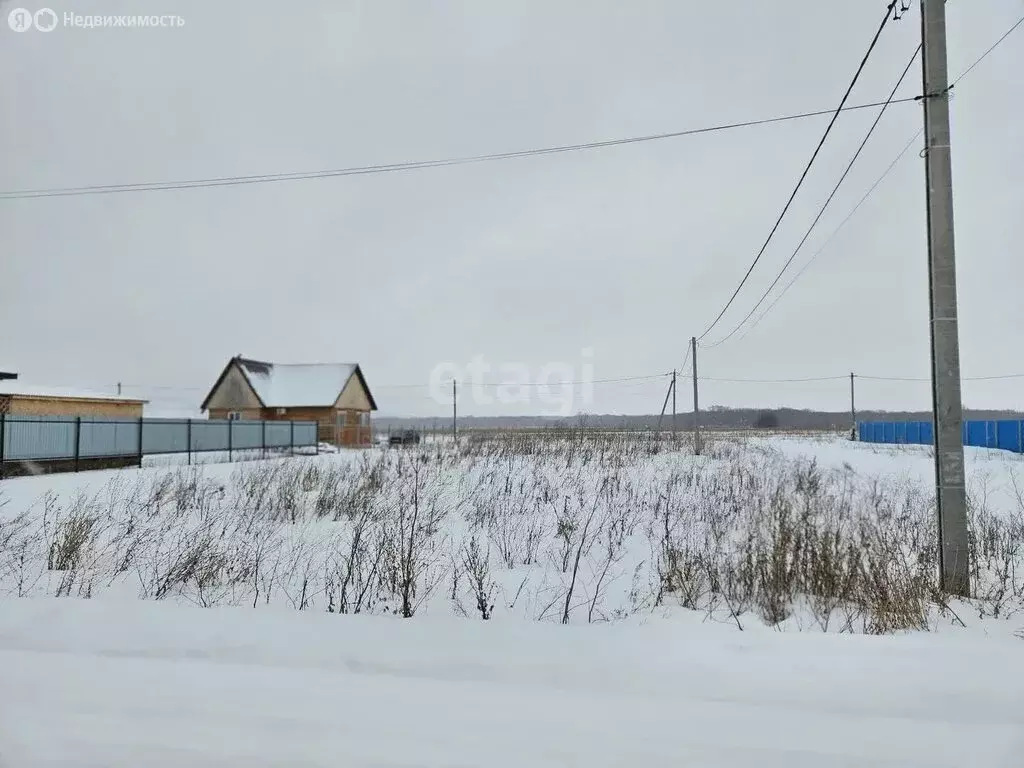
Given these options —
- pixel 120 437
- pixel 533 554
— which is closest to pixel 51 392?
pixel 120 437

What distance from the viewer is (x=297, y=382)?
33906 mm

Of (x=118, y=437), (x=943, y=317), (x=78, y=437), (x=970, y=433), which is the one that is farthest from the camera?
(x=970, y=433)

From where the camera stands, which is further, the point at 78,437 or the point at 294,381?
the point at 294,381

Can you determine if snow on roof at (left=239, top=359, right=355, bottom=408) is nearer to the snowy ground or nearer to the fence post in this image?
the fence post

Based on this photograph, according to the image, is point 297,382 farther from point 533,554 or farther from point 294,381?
point 533,554

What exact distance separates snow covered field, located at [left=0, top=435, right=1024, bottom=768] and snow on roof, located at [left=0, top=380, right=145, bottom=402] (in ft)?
51.5

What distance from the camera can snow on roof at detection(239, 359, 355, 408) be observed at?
32.8 metres

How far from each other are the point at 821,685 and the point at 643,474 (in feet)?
29.6

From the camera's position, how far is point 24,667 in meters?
3.01

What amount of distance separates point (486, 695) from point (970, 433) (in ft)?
117

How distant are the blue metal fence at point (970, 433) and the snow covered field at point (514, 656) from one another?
16.5 meters

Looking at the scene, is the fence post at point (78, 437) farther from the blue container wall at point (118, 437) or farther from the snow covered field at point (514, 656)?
the snow covered field at point (514, 656)

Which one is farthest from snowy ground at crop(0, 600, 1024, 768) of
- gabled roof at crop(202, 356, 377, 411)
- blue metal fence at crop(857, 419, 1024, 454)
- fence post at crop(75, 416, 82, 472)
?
gabled roof at crop(202, 356, 377, 411)

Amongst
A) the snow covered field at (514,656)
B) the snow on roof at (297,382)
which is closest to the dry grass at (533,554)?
the snow covered field at (514,656)
